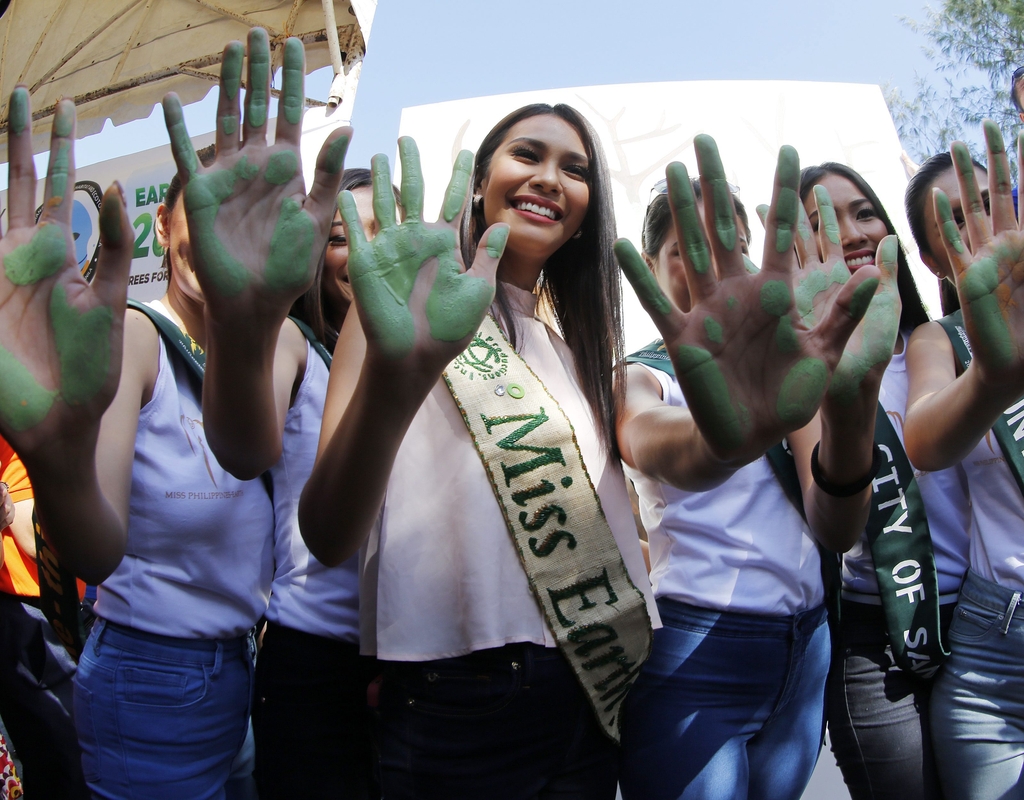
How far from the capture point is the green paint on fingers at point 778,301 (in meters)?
1.08

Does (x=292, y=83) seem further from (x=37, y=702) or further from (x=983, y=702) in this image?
(x=37, y=702)

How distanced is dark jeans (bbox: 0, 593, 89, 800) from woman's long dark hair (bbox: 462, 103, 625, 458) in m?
1.50

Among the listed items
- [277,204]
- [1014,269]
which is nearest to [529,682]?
[277,204]

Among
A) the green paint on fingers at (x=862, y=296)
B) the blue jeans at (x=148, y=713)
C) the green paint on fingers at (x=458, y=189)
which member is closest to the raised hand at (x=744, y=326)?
the green paint on fingers at (x=862, y=296)

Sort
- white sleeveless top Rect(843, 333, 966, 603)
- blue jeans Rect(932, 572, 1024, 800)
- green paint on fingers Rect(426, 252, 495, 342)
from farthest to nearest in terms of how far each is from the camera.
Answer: white sleeveless top Rect(843, 333, 966, 603) → blue jeans Rect(932, 572, 1024, 800) → green paint on fingers Rect(426, 252, 495, 342)

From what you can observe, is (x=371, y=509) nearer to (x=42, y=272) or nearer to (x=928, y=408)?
(x=42, y=272)

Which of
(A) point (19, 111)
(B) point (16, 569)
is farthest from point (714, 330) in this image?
(B) point (16, 569)

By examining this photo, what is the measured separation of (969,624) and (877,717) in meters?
0.25

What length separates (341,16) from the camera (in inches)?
212

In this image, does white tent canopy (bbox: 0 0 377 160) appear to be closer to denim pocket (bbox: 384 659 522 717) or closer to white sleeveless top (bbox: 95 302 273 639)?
white sleeveless top (bbox: 95 302 273 639)

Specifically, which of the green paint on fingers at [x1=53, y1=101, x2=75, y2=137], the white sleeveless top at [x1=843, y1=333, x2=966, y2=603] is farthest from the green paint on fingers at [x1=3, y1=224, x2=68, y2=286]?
the white sleeveless top at [x1=843, y1=333, x2=966, y2=603]

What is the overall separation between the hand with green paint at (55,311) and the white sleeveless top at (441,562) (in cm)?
45

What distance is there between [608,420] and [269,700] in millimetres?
783

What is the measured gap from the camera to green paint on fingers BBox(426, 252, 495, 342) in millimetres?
996
